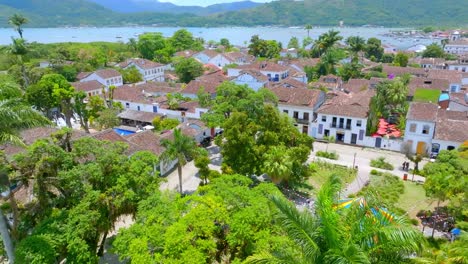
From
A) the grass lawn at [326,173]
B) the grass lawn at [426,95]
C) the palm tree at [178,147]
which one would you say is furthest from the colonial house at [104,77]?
the grass lawn at [426,95]

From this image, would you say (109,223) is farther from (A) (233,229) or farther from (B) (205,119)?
(B) (205,119)

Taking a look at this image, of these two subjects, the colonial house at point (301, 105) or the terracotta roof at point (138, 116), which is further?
the terracotta roof at point (138, 116)

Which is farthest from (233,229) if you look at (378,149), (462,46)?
(462,46)

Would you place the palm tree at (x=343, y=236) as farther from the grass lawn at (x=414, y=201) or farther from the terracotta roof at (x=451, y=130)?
the terracotta roof at (x=451, y=130)

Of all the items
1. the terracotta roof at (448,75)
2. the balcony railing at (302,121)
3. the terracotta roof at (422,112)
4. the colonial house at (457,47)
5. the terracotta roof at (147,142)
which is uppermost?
the colonial house at (457,47)

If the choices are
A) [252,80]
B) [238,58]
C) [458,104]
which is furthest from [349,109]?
[238,58]

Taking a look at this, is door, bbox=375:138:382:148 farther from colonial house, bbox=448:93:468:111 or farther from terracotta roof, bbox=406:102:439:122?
colonial house, bbox=448:93:468:111
